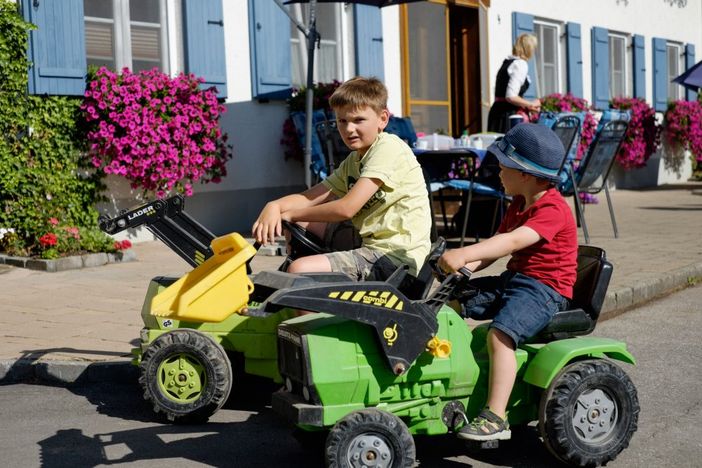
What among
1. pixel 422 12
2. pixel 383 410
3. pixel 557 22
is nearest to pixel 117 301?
pixel 383 410

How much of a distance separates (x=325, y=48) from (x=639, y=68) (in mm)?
8798

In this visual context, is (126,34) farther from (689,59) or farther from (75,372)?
(689,59)

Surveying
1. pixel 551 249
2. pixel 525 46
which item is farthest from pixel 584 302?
pixel 525 46

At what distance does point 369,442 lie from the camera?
3.62 metres

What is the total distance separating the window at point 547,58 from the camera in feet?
56.2

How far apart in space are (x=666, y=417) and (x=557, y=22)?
44.3 feet

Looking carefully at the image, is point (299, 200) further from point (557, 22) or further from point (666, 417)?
point (557, 22)

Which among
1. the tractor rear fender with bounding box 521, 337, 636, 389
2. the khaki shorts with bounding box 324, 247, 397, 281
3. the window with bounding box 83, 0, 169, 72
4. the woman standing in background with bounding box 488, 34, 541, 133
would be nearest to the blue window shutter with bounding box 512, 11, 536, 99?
the woman standing in background with bounding box 488, 34, 541, 133

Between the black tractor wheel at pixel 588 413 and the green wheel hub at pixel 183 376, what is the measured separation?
1462mm

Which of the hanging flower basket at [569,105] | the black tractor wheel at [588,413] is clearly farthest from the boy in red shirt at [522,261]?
the hanging flower basket at [569,105]

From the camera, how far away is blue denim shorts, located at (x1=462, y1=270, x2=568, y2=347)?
12.8 ft

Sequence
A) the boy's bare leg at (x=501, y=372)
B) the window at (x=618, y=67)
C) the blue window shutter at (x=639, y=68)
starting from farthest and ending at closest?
1. the blue window shutter at (x=639, y=68)
2. the window at (x=618, y=67)
3. the boy's bare leg at (x=501, y=372)

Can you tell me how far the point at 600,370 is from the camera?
3945mm

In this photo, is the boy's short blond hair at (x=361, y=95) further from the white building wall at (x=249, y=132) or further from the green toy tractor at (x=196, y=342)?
the white building wall at (x=249, y=132)
